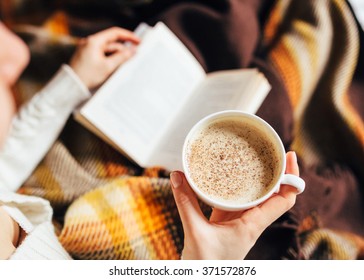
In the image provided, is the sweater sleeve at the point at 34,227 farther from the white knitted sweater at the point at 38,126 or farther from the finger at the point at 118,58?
the finger at the point at 118,58

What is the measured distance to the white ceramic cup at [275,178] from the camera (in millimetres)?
391

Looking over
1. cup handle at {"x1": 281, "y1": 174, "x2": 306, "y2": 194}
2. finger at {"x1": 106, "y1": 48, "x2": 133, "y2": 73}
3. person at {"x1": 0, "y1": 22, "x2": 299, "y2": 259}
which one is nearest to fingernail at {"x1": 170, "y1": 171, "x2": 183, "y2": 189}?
person at {"x1": 0, "y1": 22, "x2": 299, "y2": 259}

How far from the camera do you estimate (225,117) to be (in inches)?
16.2

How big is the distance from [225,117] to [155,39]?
0.27 metres

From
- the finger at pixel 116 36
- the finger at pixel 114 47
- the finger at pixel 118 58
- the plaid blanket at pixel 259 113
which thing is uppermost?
the finger at pixel 116 36

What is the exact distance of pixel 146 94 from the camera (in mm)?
597

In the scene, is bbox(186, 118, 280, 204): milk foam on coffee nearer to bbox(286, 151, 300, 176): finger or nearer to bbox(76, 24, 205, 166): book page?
bbox(286, 151, 300, 176): finger

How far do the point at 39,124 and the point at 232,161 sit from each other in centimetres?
37

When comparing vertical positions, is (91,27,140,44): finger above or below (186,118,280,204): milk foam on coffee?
above

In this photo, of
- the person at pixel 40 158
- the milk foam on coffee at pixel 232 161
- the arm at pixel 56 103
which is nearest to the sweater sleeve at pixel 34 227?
the person at pixel 40 158

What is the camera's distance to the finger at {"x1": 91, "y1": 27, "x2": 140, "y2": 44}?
0.62 m

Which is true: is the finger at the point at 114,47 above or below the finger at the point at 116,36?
below

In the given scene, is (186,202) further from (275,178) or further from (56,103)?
(56,103)

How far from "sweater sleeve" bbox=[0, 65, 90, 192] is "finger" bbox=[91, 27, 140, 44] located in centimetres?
8
